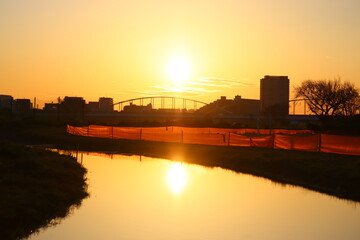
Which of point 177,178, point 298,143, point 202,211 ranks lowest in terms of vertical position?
point 202,211

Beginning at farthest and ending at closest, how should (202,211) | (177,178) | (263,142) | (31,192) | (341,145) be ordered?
(263,142) < (341,145) < (177,178) < (202,211) < (31,192)

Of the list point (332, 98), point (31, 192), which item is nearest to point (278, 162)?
point (31, 192)

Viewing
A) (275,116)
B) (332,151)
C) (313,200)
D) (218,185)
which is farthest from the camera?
(275,116)

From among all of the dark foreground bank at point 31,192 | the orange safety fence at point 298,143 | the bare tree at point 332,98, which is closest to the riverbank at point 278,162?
the orange safety fence at point 298,143

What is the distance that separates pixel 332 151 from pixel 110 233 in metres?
26.6

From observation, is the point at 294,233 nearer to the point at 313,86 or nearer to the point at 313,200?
the point at 313,200

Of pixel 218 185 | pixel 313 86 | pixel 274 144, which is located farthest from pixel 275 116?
pixel 218 185

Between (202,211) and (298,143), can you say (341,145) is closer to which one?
(298,143)

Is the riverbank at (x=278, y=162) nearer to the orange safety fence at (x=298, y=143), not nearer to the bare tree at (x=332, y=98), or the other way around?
the orange safety fence at (x=298, y=143)

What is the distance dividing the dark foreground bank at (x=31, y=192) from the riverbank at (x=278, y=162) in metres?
12.7

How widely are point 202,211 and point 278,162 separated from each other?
53.7 ft

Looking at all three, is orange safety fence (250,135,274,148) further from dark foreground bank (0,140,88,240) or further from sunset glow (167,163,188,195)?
dark foreground bank (0,140,88,240)

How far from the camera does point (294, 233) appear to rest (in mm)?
18656

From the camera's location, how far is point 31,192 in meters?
22.0
